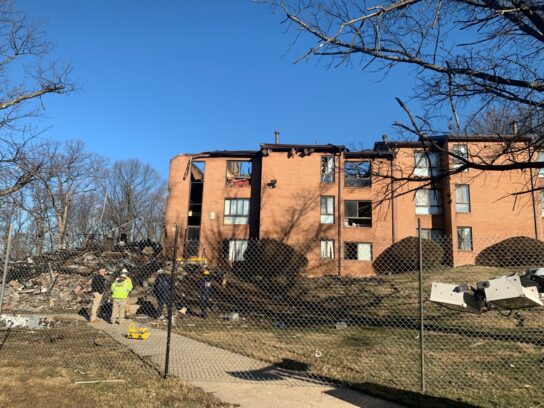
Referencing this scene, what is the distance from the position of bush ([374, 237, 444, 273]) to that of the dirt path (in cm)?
1898

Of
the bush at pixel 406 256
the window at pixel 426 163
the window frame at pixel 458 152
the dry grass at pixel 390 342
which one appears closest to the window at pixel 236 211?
the bush at pixel 406 256

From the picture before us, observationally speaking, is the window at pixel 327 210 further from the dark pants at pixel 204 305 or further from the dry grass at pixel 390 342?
the dark pants at pixel 204 305

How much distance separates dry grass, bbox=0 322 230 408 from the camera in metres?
5.09

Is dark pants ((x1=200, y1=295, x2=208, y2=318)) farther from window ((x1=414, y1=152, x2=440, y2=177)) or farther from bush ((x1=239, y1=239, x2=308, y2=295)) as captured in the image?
window ((x1=414, y1=152, x2=440, y2=177))

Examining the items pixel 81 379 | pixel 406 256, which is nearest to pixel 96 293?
pixel 81 379

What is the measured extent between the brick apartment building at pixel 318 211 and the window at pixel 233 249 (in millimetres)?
71

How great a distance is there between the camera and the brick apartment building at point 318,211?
97.7ft

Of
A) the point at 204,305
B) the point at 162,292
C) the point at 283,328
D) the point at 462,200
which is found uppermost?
the point at 462,200

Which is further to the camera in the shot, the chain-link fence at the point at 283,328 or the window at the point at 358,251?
the window at the point at 358,251

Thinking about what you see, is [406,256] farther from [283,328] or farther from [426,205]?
[283,328]

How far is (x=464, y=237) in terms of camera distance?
2991 cm

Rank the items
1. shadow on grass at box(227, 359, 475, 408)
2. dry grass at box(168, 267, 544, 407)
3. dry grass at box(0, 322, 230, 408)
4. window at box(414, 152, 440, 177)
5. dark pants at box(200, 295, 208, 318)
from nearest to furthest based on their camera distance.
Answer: dry grass at box(0, 322, 230, 408) < shadow on grass at box(227, 359, 475, 408) < dry grass at box(168, 267, 544, 407) < window at box(414, 152, 440, 177) < dark pants at box(200, 295, 208, 318)

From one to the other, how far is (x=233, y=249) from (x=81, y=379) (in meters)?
25.2

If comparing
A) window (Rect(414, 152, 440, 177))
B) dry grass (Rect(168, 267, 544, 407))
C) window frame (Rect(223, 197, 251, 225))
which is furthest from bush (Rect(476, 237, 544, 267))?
window (Rect(414, 152, 440, 177))
